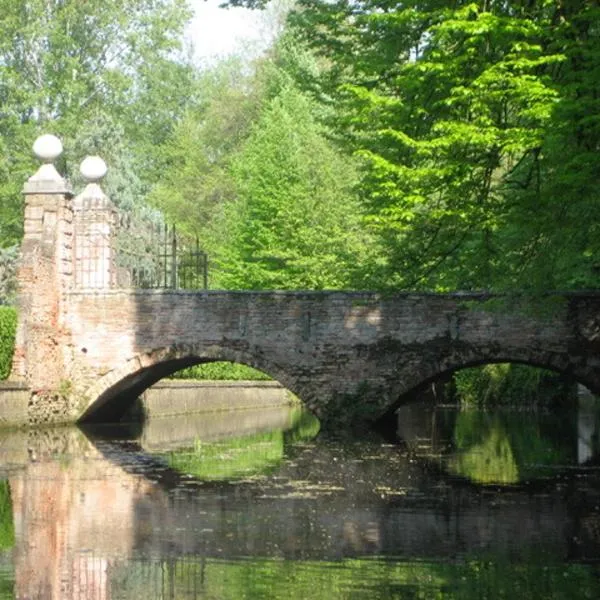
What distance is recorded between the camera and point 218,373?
35.2 meters

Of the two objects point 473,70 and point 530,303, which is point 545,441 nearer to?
point 530,303

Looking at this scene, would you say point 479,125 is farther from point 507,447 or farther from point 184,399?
point 184,399

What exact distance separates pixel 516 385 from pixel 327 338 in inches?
459

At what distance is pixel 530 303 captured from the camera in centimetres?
2025

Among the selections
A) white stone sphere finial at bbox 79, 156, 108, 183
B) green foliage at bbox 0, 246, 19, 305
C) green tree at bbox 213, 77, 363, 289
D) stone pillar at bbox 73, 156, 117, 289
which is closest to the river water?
stone pillar at bbox 73, 156, 117, 289

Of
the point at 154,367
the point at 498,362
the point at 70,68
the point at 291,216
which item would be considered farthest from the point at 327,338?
the point at 70,68

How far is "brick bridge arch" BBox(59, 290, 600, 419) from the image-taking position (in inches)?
933

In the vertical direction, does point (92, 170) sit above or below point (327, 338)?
above

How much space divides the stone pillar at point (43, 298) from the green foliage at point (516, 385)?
42.3ft

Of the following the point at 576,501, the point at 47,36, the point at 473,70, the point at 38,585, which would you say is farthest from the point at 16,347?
the point at 47,36

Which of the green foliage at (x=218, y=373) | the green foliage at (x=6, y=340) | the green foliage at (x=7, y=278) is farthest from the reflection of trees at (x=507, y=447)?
the green foliage at (x=7, y=278)

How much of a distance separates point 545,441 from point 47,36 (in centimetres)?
2577

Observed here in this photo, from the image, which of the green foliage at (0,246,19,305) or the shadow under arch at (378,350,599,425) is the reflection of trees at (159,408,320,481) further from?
the green foliage at (0,246,19,305)

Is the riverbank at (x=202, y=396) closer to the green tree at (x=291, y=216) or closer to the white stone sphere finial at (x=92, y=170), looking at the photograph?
the green tree at (x=291, y=216)
